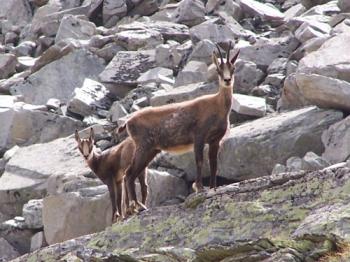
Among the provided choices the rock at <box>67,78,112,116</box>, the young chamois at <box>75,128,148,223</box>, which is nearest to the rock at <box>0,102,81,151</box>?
the rock at <box>67,78,112,116</box>

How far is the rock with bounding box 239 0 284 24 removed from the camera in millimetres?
37572

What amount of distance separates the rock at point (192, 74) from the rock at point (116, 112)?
58.7 inches

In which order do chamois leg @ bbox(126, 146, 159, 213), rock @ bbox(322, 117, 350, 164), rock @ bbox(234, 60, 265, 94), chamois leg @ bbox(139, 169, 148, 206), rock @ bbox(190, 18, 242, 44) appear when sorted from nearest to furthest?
chamois leg @ bbox(126, 146, 159, 213) < chamois leg @ bbox(139, 169, 148, 206) < rock @ bbox(322, 117, 350, 164) < rock @ bbox(234, 60, 265, 94) < rock @ bbox(190, 18, 242, 44)

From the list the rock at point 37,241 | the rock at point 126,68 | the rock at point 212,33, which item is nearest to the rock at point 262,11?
the rock at point 212,33

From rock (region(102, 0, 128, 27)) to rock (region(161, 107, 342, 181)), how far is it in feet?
62.7

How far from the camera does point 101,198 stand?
23031mm

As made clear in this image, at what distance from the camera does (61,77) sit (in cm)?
3597

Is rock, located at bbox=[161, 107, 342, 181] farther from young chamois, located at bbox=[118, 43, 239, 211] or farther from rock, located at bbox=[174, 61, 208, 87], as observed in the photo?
rock, located at bbox=[174, 61, 208, 87]

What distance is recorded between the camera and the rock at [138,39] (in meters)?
36.7

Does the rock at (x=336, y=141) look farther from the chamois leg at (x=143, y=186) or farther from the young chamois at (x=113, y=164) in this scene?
the chamois leg at (x=143, y=186)

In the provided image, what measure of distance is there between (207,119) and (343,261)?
6088 millimetres

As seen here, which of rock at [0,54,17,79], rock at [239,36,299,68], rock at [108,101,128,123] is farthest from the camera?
rock at [0,54,17,79]

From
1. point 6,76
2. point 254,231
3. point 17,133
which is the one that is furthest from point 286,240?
point 6,76

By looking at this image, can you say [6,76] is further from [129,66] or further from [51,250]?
[51,250]
